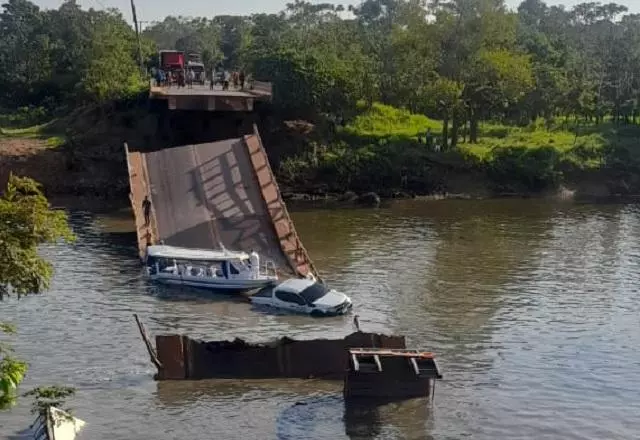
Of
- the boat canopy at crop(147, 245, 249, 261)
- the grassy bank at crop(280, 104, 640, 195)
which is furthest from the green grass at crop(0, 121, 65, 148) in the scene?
the boat canopy at crop(147, 245, 249, 261)

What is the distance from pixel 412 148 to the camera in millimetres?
86812

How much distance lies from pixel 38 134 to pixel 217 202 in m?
37.5

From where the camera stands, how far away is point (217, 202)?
197 feet

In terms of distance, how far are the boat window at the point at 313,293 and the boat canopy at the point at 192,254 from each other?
17.1 feet

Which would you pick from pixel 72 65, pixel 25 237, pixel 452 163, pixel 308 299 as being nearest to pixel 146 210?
pixel 308 299

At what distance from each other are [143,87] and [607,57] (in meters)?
58.0

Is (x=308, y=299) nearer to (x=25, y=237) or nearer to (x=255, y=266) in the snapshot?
(x=255, y=266)

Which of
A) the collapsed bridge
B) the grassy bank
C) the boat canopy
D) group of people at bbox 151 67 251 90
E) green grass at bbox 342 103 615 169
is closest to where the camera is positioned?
the boat canopy

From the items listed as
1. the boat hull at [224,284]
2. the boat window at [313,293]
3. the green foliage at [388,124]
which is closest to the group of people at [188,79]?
the green foliage at [388,124]

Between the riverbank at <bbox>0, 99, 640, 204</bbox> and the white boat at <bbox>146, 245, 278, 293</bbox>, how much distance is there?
29.0 meters

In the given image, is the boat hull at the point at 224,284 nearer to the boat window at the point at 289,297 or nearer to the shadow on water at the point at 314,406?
the boat window at the point at 289,297

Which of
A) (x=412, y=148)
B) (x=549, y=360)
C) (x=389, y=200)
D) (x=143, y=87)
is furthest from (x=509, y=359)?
(x=143, y=87)

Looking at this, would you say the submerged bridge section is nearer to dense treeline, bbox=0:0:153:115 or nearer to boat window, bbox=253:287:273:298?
boat window, bbox=253:287:273:298

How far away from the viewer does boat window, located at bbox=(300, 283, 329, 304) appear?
45188 mm
